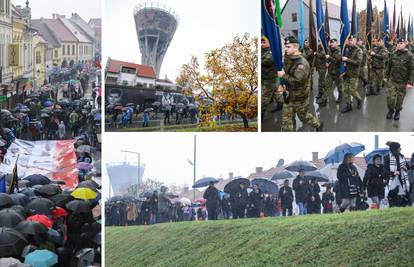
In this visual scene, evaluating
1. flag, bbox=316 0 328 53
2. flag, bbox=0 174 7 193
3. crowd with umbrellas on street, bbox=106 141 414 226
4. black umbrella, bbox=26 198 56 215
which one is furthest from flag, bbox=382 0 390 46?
flag, bbox=0 174 7 193

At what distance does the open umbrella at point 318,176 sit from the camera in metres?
6.44

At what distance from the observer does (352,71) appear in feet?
21.7

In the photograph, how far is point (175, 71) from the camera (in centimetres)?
607

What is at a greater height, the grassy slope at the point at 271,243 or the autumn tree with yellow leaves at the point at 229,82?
the autumn tree with yellow leaves at the point at 229,82

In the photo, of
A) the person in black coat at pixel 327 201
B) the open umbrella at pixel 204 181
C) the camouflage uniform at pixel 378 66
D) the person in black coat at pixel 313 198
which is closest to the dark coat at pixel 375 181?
the person in black coat at pixel 327 201

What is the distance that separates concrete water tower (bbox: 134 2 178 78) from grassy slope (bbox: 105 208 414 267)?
170 cm

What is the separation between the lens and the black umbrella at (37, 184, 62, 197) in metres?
5.86

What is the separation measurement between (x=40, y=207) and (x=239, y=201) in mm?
2008

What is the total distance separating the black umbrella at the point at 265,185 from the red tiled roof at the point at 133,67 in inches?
59.6

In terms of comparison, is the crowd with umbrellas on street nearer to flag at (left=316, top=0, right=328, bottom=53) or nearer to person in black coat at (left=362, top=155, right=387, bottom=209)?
person in black coat at (left=362, top=155, right=387, bottom=209)

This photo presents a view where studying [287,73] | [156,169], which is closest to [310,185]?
[287,73]

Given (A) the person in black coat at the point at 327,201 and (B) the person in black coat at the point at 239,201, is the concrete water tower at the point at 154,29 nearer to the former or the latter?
(B) the person in black coat at the point at 239,201

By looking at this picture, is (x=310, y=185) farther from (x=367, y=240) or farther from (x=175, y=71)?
(x=175, y=71)

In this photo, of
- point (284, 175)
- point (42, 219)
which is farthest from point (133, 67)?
point (284, 175)
